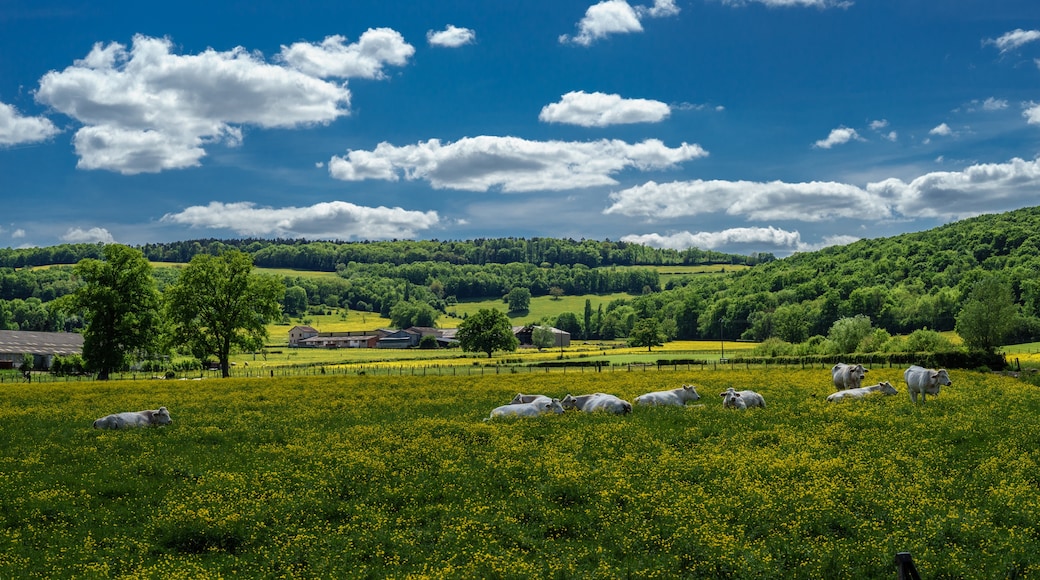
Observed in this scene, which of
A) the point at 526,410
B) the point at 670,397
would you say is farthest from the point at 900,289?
the point at 526,410

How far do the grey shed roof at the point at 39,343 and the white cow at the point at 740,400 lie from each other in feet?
335

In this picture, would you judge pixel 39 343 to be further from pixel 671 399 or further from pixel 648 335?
pixel 671 399

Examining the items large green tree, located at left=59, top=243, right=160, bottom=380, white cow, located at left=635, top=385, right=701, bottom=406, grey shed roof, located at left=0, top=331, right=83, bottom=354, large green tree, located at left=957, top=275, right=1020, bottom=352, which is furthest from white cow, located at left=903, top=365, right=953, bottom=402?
grey shed roof, located at left=0, top=331, right=83, bottom=354

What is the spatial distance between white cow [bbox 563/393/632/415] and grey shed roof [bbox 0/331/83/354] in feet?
318

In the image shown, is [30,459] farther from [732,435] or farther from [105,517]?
[732,435]

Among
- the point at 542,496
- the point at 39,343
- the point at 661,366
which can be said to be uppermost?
the point at 39,343

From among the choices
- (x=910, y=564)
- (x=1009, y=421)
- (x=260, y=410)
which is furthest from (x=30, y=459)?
(x=1009, y=421)

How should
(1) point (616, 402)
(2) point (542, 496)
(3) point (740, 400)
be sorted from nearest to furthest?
1. (2) point (542, 496)
2. (1) point (616, 402)
3. (3) point (740, 400)

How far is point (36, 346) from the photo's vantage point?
354ft

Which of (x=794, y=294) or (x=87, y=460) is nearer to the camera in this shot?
(x=87, y=460)

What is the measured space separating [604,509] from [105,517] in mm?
10814

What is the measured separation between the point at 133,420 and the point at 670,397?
2130 centimetres

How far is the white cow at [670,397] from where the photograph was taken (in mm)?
29688

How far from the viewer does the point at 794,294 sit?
595 feet
